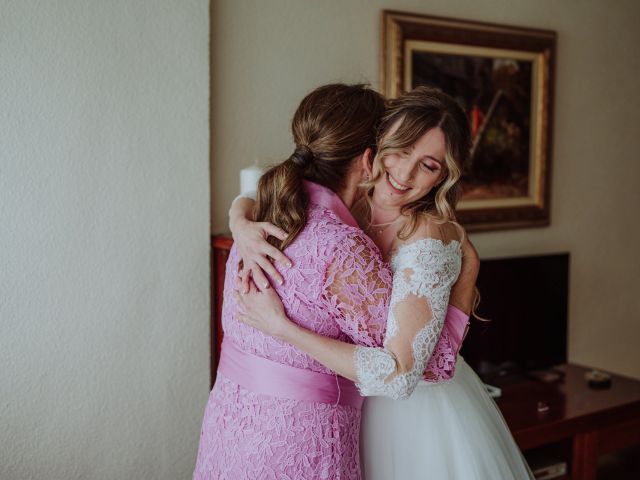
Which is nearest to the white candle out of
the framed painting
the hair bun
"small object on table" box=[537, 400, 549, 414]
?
the hair bun

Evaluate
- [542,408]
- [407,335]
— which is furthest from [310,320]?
[542,408]

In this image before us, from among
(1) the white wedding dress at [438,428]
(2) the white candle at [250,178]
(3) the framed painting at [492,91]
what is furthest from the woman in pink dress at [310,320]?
(3) the framed painting at [492,91]

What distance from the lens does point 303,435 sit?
4.72ft

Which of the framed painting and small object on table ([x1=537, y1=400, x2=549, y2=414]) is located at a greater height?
the framed painting

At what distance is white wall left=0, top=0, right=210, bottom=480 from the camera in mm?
1963

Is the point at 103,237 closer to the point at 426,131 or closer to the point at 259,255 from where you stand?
the point at 259,255

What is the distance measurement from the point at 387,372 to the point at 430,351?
10 cm

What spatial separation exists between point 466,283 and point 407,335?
318mm

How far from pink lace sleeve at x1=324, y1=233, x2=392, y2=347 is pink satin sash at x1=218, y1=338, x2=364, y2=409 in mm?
123

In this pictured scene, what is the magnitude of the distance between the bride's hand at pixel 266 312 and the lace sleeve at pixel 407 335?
158 millimetres

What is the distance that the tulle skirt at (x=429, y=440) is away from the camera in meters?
1.70

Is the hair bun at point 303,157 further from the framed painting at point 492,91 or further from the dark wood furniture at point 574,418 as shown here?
the dark wood furniture at point 574,418

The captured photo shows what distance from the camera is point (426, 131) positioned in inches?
60.4

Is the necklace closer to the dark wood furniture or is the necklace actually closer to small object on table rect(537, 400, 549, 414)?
the dark wood furniture
